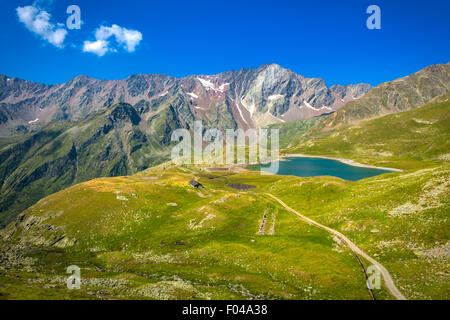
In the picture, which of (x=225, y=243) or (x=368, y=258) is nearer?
(x=368, y=258)

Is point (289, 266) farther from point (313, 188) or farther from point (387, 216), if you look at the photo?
point (313, 188)

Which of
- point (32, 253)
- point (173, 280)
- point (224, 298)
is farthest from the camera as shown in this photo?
point (32, 253)

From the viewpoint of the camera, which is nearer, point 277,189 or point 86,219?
point 86,219

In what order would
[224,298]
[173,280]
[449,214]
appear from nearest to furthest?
[224,298], [173,280], [449,214]

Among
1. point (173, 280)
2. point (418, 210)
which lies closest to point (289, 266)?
point (173, 280)

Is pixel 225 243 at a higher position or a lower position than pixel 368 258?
lower

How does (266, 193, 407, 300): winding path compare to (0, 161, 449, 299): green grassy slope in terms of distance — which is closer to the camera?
(266, 193, 407, 300): winding path

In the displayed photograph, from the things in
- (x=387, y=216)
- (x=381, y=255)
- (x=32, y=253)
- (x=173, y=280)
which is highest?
(x=387, y=216)

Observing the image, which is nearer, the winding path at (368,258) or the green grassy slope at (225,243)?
the winding path at (368,258)

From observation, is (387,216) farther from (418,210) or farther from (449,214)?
(449,214)
